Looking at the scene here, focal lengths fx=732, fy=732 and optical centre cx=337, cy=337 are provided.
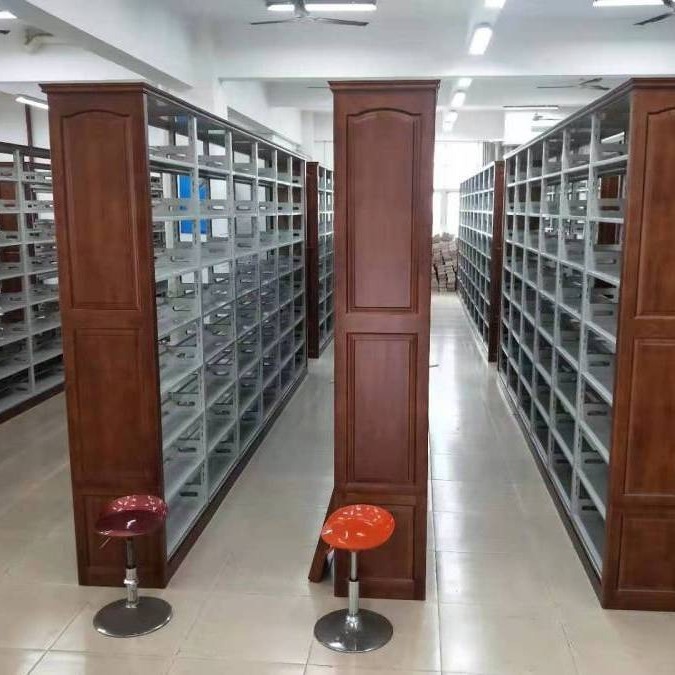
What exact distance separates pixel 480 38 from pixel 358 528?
583cm

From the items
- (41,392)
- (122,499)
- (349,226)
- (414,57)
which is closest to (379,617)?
(122,499)

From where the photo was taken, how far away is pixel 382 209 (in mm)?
3500

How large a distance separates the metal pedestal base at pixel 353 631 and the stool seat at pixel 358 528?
0.44 meters

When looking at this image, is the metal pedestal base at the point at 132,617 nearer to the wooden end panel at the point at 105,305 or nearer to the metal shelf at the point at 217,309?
the wooden end panel at the point at 105,305

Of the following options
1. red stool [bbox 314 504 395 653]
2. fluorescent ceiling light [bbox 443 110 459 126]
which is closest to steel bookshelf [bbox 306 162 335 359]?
fluorescent ceiling light [bbox 443 110 459 126]

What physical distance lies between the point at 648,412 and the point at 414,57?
21.1ft

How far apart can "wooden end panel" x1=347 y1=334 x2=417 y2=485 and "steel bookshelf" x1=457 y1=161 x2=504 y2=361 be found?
5.72 m

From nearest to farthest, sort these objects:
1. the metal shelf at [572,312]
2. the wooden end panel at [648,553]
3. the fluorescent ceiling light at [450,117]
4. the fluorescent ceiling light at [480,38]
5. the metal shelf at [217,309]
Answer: the wooden end panel at [648,553], the metal shelf at [572,312], the metal shelf at [217,309], the fluorescent ceiling light at [480,38], the fluorescent ceiling light at [450,117]

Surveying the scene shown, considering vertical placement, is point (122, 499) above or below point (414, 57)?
below

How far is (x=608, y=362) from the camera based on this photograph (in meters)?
4.44

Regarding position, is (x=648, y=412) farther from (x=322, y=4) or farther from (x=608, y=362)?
Answer: (x=322, y=4)

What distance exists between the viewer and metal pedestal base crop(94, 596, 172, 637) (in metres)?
3.53

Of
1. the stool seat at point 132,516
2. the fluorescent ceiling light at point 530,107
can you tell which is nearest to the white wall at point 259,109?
the fluorescent ceiling light at point 530,107

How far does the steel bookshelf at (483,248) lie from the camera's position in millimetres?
9164
